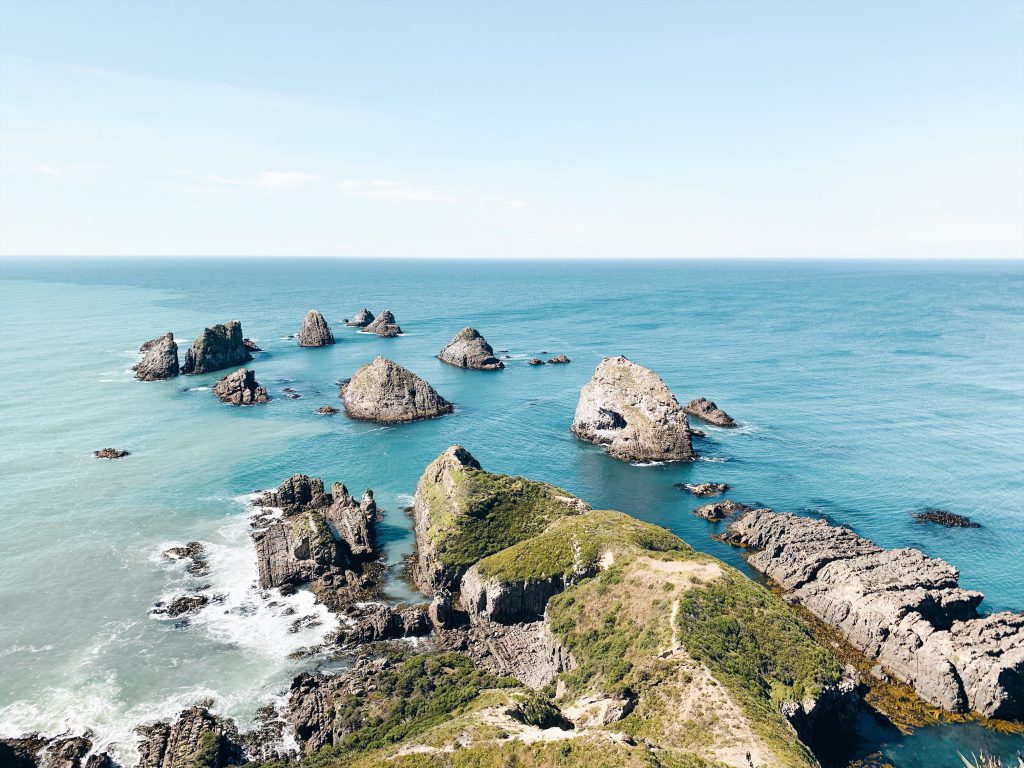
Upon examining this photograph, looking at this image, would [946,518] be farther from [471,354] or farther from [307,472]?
[471,354]

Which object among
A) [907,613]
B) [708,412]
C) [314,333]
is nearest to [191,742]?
[907,613]

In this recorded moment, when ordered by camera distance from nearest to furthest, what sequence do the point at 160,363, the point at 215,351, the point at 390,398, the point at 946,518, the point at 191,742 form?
the point at 191,742
the point at 946,518
the point at 390,398
the point at 160,363
the point at 215,351

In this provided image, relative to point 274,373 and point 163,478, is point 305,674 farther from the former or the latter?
point 274,373

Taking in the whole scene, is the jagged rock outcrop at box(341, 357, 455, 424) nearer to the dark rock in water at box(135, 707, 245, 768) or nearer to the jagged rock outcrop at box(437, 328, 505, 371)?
the jagged rock outcrop at box(437, 328, 505, 371)

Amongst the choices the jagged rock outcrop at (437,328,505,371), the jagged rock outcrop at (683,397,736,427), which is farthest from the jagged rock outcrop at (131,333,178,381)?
the jagged rock outcrop at (683,397,736,427)

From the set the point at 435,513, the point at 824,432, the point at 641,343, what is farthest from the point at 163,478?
the point at 641,343

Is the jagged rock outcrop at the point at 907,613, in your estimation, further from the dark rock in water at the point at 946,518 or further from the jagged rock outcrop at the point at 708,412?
the jagged rock outcrop at the point at 708,412
